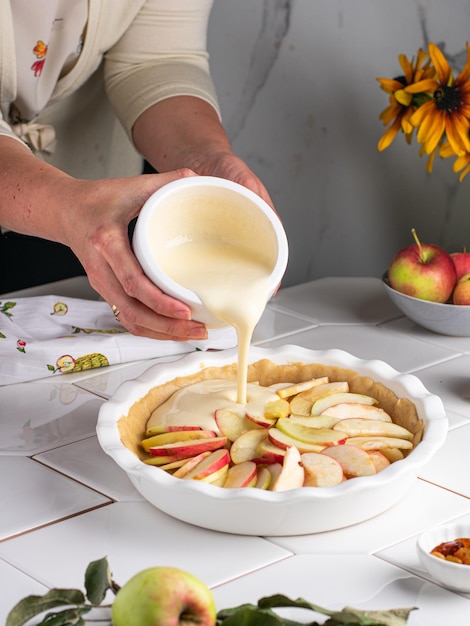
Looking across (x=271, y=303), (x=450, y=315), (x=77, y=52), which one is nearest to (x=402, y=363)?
(x=450, y=315)

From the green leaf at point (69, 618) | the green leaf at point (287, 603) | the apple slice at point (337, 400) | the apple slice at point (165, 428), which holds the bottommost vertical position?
the apple slice at point (165, 428)

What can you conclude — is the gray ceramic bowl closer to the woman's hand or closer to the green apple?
the woman's hand

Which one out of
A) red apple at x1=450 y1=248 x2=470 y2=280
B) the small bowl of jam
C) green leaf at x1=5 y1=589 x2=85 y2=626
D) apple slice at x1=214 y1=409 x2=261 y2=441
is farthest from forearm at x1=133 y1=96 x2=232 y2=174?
green leaf at x1=5 y1=589 x2=85 y2=626

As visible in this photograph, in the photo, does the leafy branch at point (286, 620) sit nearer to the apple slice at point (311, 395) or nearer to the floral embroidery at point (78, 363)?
the apple slice at point (311, 395)

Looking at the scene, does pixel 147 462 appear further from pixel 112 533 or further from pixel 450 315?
pixel 450 315

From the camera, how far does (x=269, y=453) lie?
96 cm

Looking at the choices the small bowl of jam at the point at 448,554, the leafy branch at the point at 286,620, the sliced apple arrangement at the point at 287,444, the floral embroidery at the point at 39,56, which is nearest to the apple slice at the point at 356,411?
the sliced apple arrangement at the point at 287,444

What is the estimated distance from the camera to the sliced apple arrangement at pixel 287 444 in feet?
3.07

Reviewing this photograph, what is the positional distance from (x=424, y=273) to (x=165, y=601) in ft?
3.06

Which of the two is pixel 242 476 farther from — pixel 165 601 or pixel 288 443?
pixel 165 601

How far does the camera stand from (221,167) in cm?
138

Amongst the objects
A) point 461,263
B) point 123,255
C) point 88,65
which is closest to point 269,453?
point 123,255

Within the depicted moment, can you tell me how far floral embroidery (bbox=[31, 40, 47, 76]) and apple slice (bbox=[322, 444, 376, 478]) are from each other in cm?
90

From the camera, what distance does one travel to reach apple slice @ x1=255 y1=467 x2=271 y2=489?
0.92 m
